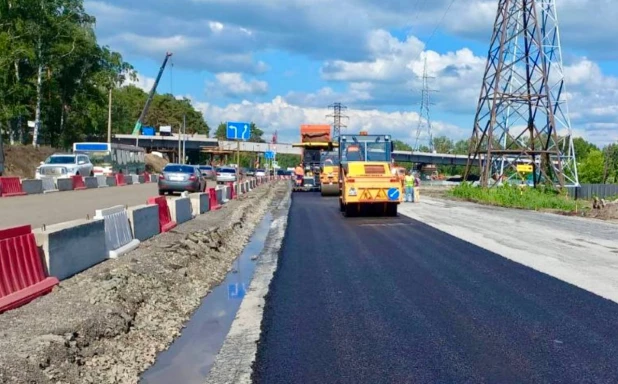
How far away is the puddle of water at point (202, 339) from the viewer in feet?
23.9

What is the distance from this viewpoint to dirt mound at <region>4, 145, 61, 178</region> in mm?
55062

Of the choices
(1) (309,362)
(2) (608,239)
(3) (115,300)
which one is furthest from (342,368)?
(2) (608,239)

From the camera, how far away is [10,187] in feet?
109

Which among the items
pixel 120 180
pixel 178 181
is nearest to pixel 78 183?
pixel 178 181

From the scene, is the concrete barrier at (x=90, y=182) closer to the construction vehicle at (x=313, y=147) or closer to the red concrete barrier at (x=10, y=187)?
the red concrete barrier at (x=10, y=187)

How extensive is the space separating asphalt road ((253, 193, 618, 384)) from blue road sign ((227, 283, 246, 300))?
53 cm

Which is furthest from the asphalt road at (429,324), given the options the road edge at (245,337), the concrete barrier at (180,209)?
the concrete barrier at (180,209)

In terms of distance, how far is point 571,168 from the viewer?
4909cm

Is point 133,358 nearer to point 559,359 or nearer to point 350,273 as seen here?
point 559,359

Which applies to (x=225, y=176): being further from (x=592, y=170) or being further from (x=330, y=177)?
(x=592, y=170)

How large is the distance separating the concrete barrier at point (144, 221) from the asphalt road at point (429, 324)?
333 cm

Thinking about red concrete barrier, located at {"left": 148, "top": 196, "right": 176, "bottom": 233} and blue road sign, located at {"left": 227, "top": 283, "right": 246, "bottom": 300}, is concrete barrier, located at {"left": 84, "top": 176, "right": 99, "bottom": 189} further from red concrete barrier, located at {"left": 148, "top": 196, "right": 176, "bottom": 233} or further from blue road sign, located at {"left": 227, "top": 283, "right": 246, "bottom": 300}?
blue road sign, located at {"left": 227, "top": 283, "right": 246, "bottom": 300}

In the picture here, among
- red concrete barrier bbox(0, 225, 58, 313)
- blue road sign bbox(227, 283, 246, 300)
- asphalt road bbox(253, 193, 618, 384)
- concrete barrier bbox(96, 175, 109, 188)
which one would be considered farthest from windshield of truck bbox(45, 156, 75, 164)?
red concrete barrier bbox(0, 225, 58, 313)

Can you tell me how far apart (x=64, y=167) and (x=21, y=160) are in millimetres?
17045
